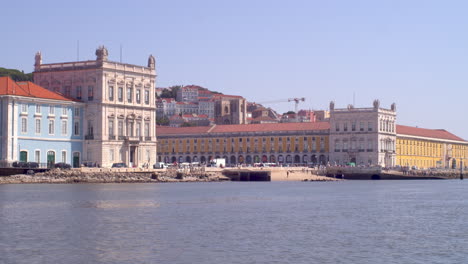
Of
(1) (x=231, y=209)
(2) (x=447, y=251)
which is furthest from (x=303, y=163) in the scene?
(2) (x=447, y=251)

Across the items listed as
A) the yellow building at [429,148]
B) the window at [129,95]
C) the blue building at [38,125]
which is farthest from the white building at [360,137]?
the blue building at [38,125]

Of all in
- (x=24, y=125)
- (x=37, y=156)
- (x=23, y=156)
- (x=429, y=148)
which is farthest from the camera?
(x=429, y=148)

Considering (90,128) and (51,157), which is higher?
(90,128)

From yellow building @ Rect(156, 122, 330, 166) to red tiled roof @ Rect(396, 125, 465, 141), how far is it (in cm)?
1481

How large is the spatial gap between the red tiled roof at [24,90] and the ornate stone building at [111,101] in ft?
11.7

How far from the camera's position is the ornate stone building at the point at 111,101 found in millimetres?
88250

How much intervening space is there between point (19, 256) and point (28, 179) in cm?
4547

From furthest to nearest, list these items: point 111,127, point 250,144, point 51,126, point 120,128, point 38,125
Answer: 1. point 250,144
2. point 120,128
3. point 111,127
4. point 51,126
5. point 38,125

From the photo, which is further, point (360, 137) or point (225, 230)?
point (360, 137)

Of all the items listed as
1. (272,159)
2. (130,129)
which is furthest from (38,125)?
(272,159)

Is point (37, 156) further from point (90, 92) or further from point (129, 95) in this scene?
point (129, 95)

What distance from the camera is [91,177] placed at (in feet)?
254

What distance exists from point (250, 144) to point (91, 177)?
66.0 m

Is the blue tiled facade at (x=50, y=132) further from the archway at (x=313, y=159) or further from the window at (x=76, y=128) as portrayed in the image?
the archway at (x=313, y=159)
